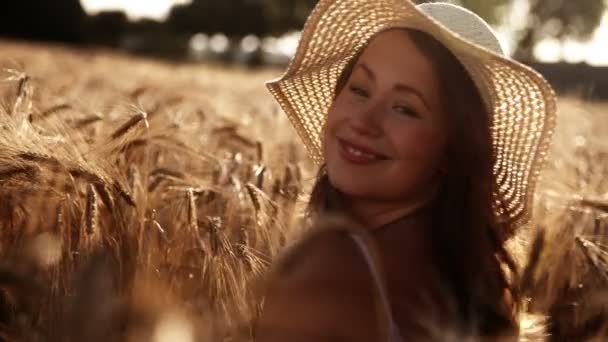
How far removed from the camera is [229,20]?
146 ft

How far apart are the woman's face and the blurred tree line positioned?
30.6m

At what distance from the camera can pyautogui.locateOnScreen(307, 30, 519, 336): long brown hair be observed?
5.83 feet

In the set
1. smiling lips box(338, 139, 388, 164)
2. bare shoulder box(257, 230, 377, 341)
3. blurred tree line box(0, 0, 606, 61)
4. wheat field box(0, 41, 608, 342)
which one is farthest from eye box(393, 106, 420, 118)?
blurred tree line box(0, 0, 606, 61)

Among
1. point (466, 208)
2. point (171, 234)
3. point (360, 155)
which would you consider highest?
point (360, 155)

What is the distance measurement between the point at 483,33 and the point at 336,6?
39cm

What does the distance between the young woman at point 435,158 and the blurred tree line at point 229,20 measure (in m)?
30.4

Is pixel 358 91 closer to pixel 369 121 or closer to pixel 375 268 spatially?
pixel 369 121

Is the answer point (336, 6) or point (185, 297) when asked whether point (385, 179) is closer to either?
point (185, 297)

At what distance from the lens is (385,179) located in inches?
67.9

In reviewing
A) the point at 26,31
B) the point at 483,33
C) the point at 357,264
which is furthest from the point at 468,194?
the point at 26,31

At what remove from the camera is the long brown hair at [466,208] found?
5.83 ft

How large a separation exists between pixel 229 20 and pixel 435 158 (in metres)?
43.7

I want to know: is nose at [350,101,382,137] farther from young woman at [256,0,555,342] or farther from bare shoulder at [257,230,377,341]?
bare shoulder at [257,230,377,341]

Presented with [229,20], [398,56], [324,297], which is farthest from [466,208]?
[229,20]
